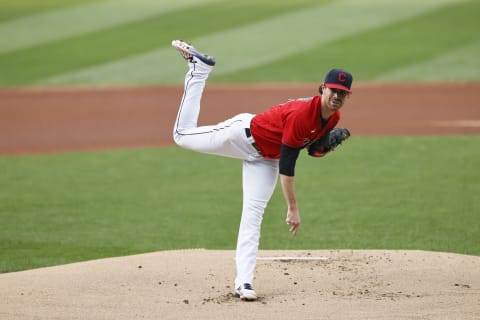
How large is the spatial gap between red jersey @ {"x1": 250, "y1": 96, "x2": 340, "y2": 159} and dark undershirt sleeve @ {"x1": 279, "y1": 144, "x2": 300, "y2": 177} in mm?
40

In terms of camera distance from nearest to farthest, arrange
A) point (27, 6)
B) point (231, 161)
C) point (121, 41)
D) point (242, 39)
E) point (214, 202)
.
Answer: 1. point (214, 202)
2. point (231, 161)
3. point (242, 39)
4. point (121, 41)
5. point (27, 6)

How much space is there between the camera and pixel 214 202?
11.0m

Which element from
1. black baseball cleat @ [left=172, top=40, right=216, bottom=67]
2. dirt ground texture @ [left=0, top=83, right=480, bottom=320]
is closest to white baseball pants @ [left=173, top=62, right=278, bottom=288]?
dirt ground texture @ [left=0, top=83, right=480, bottom=320]

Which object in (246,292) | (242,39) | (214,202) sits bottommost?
(246,292)

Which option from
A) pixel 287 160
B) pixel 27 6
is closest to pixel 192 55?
pixel 287 160

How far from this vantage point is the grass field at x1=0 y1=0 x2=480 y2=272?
9672 mm

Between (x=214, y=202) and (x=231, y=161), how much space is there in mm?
2374

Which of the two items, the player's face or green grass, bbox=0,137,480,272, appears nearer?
the player's face

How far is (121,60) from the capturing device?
67.7 feet

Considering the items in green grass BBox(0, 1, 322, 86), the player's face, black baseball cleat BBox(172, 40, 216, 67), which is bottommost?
the player's face

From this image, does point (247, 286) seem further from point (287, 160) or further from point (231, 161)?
point (231, 161)

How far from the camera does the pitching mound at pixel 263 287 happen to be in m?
6.38

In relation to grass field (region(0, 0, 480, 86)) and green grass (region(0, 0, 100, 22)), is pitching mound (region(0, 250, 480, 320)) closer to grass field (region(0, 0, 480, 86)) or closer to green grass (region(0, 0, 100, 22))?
grass field (region(0, 0, 480, 86))

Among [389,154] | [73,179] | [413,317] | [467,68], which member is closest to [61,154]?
[73,179]
